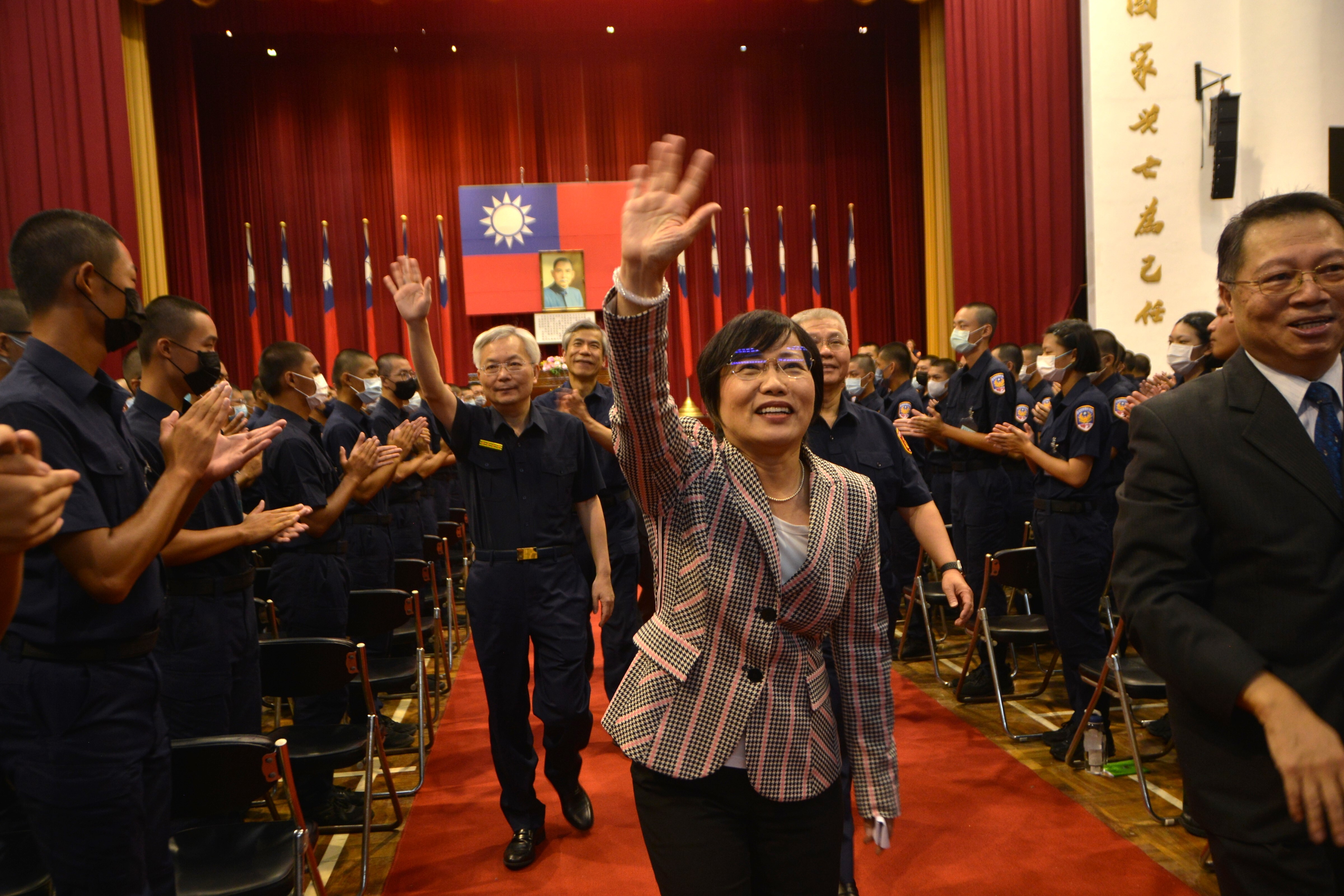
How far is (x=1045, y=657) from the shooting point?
5703 mm

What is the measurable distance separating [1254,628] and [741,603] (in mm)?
841

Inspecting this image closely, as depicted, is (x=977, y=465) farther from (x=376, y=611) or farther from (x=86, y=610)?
(x=86, y=610)

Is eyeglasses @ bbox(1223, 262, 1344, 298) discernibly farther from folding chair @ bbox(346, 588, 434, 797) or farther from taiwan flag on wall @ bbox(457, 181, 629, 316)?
taiwan flag on wall @ bbox(457, 181, 629, 316)

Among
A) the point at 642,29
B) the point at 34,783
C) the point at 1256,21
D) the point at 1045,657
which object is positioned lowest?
the point at 1045,657

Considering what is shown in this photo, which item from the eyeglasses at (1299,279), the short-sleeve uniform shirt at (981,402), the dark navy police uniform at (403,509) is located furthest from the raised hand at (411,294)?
the short-sleeve uniform shirt at (981,402)

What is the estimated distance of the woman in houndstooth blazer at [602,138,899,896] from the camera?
1.61 m

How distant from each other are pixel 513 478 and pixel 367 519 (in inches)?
81.4

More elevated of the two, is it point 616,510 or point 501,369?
point 501,369

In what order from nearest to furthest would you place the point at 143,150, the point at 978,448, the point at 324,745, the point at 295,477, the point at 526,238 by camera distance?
1. the point at 324,745
2. the point at 295,477
3. the point at 978,448
4. the point at 143,150
5. the point at 526,238

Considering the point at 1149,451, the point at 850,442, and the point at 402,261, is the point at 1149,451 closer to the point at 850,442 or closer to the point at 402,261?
the point at 850,442

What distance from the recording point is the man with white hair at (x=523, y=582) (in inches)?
128

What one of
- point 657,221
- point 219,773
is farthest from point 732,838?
point 219,773

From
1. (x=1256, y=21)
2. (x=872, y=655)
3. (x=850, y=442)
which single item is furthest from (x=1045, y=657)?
(x=1256, y=21)

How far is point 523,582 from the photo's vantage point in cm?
329
